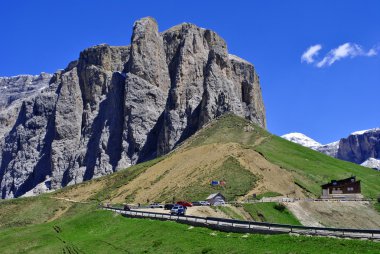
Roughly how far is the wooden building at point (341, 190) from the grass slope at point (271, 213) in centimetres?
2290

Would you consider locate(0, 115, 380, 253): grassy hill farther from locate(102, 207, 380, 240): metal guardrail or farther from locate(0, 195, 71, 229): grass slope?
locate(102, 207, 380, 240): metal guardrail

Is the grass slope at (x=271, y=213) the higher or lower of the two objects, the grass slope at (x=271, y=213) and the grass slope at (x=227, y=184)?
the lower

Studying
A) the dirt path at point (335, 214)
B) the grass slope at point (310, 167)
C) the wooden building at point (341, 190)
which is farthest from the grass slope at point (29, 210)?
the wooden building at point (341, 190)

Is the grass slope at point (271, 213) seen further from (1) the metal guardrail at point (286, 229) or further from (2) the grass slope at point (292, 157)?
(2) the grass slope at point (292, 157)

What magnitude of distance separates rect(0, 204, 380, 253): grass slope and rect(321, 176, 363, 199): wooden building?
46.8m

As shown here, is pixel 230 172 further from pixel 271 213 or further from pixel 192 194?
pixel 271 213

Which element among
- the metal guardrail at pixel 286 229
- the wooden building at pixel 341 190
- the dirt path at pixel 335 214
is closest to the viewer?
the metal guardrail at pixel 286 229

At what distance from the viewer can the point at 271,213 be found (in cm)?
7488

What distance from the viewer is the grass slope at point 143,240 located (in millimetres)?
35912

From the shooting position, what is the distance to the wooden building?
3856 inches

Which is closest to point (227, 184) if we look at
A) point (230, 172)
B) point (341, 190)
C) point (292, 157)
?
point (230, 172)

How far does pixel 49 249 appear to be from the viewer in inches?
2251

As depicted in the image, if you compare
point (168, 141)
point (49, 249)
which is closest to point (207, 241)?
point (49, 249)

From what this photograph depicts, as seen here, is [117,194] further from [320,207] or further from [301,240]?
[301,240]
